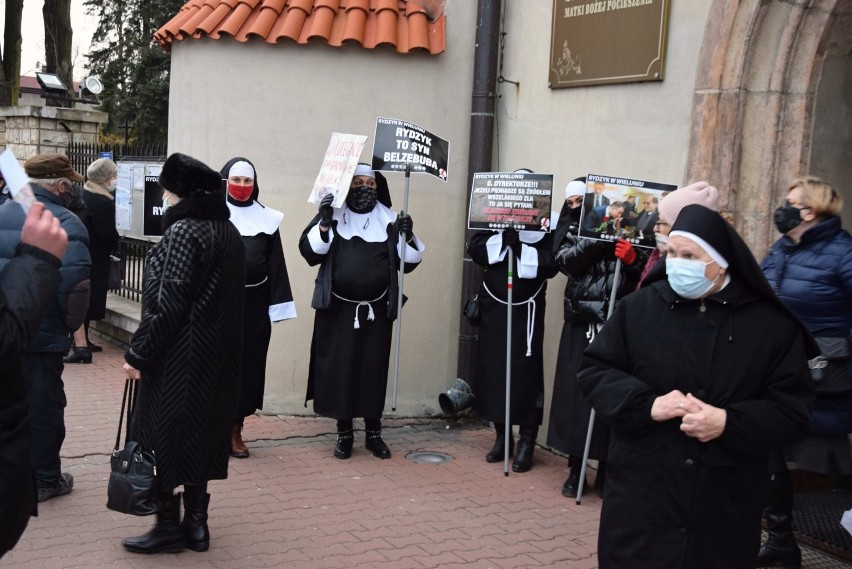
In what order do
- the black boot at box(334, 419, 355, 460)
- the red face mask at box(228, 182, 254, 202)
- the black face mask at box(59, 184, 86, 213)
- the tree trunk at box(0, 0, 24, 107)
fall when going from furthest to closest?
the tree trunk at box(0, 0, 24, 107) → the black boot at box(334, 419, 355, 460) → the red face mask at box(228, 182, 254, 202) → the black face mask at box(59, 184, 86, 213)

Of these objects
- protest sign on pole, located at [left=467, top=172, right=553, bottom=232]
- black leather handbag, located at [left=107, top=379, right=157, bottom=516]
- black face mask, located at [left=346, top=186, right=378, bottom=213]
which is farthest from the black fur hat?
protest sign on pole, located at [left=467, top=172, right=553, bottom=232]

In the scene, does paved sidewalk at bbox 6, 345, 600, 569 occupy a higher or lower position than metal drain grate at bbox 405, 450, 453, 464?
lower

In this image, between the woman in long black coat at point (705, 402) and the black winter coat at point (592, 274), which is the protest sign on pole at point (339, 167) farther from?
the woman in long black coat at point (705, 402)

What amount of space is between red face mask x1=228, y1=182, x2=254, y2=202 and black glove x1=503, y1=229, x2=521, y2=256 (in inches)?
68.0

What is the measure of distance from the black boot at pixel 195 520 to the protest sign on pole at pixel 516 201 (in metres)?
2.61

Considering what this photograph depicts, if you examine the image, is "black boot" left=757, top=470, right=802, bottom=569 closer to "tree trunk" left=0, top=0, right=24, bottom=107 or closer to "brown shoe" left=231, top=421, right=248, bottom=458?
"brown shoe" left=231, top=421, right=248, bottom=458

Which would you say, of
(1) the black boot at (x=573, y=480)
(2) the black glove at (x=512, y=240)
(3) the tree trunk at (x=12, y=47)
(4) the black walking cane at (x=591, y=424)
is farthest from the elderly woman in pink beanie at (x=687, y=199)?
(3) the tree trunk at (x=12, y=47)

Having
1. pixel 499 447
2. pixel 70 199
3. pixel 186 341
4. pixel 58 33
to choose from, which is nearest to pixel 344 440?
pixel 499 447

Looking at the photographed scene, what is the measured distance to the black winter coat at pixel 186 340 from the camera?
4.47 metres

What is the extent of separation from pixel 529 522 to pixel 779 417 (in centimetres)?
269

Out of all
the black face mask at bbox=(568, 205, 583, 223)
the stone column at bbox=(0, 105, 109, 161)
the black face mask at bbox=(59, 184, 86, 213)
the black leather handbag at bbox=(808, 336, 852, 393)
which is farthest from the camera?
the stone column at bbox=(0, 105, 109, 161)

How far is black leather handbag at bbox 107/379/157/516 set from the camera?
439 centimetres

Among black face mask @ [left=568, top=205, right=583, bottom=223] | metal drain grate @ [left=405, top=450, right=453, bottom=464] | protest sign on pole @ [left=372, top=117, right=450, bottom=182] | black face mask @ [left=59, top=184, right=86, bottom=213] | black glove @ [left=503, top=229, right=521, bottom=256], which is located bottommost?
metal drain grate @ [left=405, top=450, right=453, bottom=464]

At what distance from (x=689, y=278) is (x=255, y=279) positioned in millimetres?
3815
